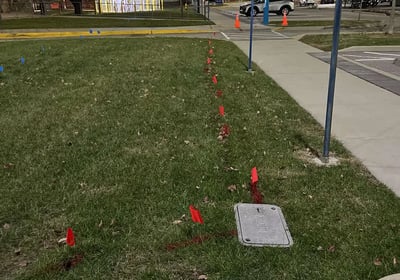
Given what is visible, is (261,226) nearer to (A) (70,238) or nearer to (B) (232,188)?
(B) (232,188)

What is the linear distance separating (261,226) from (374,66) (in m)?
8.11

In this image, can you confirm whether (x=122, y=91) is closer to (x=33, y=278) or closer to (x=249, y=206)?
(x=249, y=206)

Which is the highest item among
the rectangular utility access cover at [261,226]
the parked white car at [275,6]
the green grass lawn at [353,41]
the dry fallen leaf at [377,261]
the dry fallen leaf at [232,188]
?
the parked white car at [275,6]

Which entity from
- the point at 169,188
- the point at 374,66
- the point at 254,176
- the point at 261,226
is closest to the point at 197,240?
the point at 261,226

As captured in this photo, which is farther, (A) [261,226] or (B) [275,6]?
(B) [275,6]

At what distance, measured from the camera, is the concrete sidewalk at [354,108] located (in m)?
4.43

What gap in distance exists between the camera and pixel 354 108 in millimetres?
6281

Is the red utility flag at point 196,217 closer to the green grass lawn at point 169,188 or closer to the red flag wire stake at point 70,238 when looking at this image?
the green grass lawn at point 169,188

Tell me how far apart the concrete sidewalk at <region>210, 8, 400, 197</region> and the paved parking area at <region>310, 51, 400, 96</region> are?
0.29m

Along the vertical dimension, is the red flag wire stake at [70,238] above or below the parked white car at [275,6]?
below

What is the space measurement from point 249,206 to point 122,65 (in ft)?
23.0

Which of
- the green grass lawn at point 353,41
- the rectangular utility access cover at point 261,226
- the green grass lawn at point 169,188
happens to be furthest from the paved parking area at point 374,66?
the rectangular utility access cover at point 261,226

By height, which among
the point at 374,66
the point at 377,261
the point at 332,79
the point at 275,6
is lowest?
the point at 377,261

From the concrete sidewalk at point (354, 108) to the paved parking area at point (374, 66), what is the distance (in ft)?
0.97
